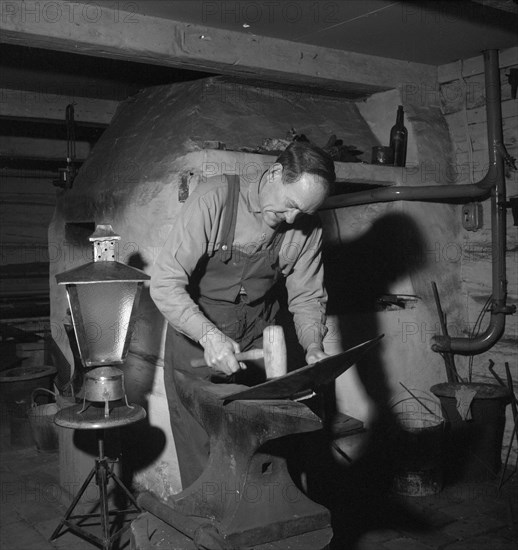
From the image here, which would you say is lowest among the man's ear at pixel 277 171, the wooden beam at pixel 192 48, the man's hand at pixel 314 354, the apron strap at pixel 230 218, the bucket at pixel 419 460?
the bucket at pixel 419 460

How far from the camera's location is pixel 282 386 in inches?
89.8

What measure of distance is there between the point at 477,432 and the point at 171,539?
3200 millimetres

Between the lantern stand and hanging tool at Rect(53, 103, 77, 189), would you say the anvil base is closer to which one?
the lantern stand

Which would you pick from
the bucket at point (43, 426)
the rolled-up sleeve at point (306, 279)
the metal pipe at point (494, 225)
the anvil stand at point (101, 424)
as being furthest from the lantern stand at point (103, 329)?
the metal pipe at point (494, 225)

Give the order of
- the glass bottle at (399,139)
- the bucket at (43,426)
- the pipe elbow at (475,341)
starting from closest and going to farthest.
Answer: the pipe elbow at (475,341)
the glass bottle at (399,139)
the bucket at (43,426)

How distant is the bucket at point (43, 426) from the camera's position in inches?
214

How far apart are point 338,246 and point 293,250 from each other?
222 cm

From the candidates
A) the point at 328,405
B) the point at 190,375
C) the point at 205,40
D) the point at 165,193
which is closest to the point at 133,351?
the point at 165,193

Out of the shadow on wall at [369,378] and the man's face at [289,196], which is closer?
the man's face at [289,196]

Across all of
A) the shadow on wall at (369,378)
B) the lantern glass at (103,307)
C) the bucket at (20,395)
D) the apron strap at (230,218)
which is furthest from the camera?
the bucket at (20,395)

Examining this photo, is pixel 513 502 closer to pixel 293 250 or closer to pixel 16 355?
pixel 293 250

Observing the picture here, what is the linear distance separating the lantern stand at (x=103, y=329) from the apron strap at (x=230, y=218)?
0.69 meters

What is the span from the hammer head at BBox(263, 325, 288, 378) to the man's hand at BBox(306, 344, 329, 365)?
29cm

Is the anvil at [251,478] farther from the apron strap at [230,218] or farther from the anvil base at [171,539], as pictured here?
the apron strap at [230,218]
